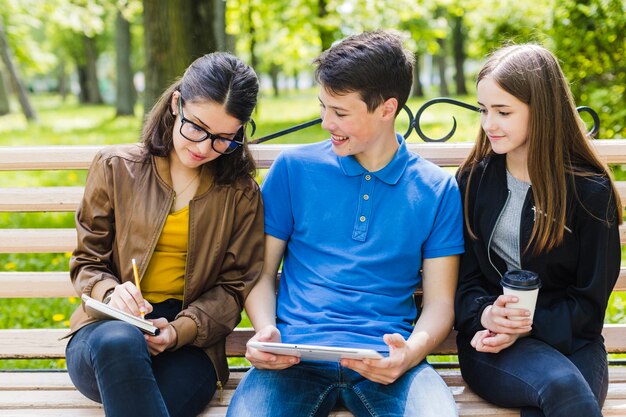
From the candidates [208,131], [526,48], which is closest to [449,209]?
[526,48]

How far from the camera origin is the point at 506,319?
2.53m

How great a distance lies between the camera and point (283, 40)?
20.2m

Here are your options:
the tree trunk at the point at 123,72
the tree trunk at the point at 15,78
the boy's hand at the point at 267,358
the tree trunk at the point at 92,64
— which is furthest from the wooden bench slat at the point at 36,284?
the tree trunk at the point at 92,64

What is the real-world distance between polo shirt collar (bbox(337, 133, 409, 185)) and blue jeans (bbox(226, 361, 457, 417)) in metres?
0.70

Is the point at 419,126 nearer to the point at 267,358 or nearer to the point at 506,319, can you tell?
the point at 506,319

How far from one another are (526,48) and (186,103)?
1.23 m

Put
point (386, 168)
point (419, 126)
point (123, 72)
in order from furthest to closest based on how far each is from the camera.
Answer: point (123, 72), point (419, 126), point (386, 168)

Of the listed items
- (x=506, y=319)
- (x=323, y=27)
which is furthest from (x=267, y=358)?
(x=323, y=27)

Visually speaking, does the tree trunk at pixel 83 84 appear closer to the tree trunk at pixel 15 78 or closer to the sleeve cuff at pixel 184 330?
the tree trunk at pixel 15 78

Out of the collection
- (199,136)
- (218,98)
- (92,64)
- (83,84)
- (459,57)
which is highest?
(218,98)

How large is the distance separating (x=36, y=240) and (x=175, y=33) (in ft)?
13.7

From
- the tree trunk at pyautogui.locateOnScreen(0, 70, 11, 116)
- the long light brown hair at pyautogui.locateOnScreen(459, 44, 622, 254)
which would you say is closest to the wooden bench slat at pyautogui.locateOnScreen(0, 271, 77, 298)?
the long light brown hair at pyautogui.locateOnScreen(459, 44, 622, 254)

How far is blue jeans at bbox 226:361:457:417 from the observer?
2490 millimetres

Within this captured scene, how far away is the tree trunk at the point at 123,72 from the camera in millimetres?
21844
